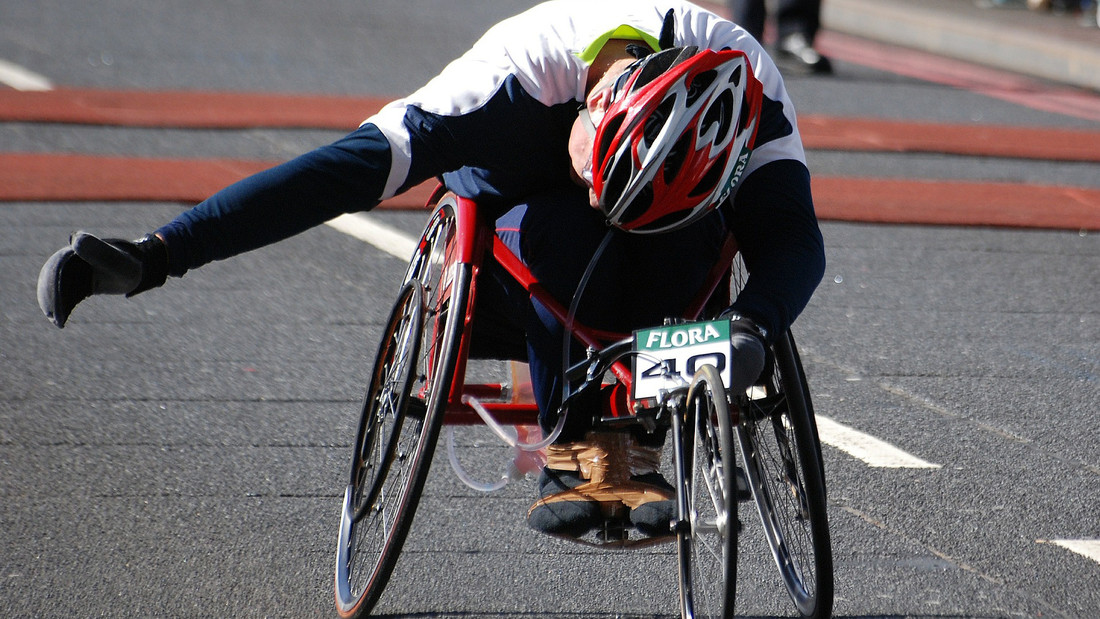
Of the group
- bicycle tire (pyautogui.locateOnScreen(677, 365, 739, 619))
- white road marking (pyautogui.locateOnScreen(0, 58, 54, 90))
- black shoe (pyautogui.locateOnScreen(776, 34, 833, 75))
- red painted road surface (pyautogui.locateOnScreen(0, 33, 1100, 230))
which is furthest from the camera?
black shoe (pyautogui.locateOnScreen(776, 34, 833, 75))

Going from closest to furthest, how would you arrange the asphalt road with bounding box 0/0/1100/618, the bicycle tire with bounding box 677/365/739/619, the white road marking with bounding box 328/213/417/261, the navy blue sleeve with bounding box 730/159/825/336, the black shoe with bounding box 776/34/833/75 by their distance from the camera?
the bicycle tire with bounding box 677/365/739/619 → the navy blue sleeve with bounding box 730/159/825/336 → the asphalt road with bounding box 0/0/1100/618 → the white road marking with bounding box 328/213/417/261 → the black shoe with bounding box 776/34/833/75

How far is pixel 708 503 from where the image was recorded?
2584 millimetres

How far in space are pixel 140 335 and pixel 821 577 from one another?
293 centimetres

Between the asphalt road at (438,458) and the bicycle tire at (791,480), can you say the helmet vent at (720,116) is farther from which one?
the asphalt road at (438,458)

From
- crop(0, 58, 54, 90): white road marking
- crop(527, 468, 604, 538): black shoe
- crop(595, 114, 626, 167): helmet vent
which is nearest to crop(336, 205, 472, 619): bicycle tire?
crop(527, 468, 604, 538): black shoe

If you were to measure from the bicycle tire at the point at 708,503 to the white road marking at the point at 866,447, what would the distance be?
1434 mm

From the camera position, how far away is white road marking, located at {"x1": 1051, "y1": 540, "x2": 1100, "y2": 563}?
334 centimetres

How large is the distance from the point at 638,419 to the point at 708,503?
23 centimetres

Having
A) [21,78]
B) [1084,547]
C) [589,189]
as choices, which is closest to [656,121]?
[589,189]

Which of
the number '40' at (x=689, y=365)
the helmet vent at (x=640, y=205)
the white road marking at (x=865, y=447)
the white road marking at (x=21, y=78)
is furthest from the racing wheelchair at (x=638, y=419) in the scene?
the white road marking at (x=21, y=78)

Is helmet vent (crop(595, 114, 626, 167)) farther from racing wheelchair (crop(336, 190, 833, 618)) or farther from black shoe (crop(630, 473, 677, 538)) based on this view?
black shoe (crop(630, 473, 677, 538))

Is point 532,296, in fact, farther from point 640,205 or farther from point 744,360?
point 744,360

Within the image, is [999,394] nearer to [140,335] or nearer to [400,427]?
[400,427]

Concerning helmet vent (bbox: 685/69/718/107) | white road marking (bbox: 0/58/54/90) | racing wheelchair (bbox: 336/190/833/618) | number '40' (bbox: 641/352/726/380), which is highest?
helmet vent (bbox: 685/69/718/107)
